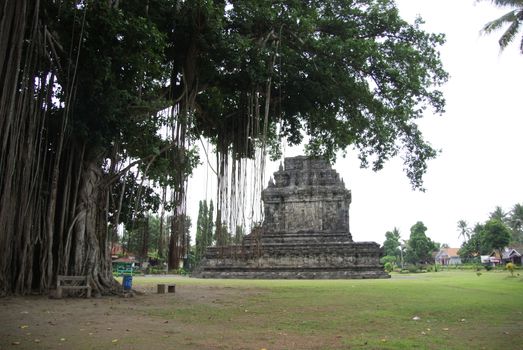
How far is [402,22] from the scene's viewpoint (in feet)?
31.6

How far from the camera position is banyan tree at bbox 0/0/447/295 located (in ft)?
24.6

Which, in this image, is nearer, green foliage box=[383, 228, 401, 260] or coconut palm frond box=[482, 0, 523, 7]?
coconut palm frond box=[482, 0, 523, 7]

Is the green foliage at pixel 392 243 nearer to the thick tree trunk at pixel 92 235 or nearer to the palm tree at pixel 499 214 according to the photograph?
the palm tree at pixel 499 214

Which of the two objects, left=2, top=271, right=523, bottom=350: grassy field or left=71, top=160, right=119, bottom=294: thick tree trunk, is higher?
left=71, top=160, right=119, bottom=294: thick tree trunk

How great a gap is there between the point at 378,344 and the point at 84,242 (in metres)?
6.64

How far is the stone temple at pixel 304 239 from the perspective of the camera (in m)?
21.9

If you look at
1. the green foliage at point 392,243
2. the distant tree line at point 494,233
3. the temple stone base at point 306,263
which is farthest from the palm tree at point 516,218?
the temple stone base at point 306,263

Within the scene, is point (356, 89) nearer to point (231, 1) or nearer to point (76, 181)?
point (231, 1)

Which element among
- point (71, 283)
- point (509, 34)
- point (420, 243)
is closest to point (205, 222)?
point (71, 283)

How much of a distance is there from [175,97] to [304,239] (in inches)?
667

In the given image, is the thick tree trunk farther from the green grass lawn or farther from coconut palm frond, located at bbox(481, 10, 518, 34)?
coconut palm frond, located at bbox(481, 10, 518, 34)

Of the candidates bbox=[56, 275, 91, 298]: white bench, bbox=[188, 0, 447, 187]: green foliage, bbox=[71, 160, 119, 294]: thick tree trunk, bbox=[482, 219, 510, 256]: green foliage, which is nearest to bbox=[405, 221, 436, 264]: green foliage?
bbox=[482, 219, 510, 256]: green foliage

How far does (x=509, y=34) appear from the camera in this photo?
49.1 feet

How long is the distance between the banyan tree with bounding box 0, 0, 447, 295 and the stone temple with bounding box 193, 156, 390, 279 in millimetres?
9528
